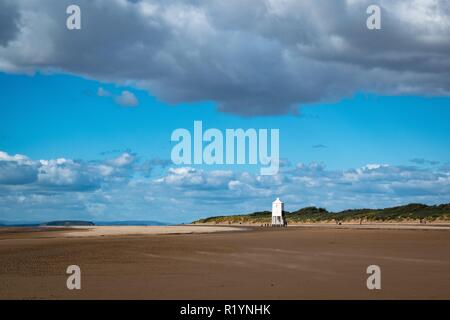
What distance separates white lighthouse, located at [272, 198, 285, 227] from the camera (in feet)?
285

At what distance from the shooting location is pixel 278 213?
87.6m

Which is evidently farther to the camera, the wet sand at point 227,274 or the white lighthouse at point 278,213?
the white lighthouse at point 278,213

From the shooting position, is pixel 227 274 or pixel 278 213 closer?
pixel 227 274

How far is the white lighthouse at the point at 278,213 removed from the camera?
86825 millimetres

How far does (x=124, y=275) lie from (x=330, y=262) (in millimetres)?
8176

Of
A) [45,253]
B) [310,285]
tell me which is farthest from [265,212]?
[310,285]

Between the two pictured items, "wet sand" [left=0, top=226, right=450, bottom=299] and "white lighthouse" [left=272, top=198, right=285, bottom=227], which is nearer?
"wet sand" [left=0, top=226, right=450, bottom=299]

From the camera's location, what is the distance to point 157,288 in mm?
15188
